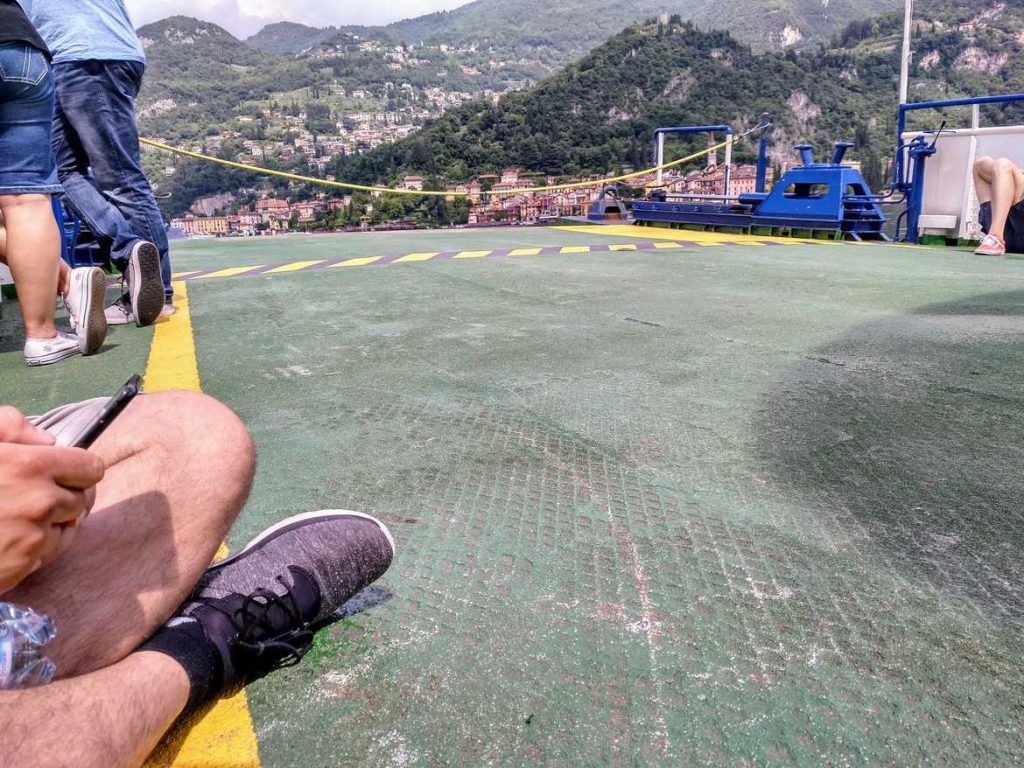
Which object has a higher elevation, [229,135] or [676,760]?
[229,135]

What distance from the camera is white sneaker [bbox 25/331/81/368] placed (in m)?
2.81

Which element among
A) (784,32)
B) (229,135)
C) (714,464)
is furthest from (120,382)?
(784,32)

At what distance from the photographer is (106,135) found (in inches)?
137

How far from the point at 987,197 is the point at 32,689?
711 centimetres

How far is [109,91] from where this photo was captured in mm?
3471

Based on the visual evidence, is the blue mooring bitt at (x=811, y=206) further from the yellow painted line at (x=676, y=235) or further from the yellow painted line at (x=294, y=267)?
the yellow painted line at (x=294, y=267)

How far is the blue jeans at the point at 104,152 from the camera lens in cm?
341

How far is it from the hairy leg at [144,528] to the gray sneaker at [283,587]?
0.06 metres

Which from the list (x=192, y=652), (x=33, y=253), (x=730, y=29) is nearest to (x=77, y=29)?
(x=33, y=253)

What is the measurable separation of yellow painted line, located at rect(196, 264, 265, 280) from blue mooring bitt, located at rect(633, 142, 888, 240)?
6.59 m

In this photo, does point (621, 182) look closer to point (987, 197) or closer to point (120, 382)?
point (987, 197)

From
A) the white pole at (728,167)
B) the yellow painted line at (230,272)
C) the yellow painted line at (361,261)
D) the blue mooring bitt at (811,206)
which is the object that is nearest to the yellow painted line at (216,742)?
the yellow painted line at (230,272)

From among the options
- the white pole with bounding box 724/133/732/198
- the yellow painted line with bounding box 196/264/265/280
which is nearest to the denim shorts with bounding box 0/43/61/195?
the yellow painted line with bounding box 196/264/265/280

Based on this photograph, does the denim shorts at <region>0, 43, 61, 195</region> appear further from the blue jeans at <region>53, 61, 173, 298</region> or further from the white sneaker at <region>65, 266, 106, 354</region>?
the blue jeans at <region>53, 61, 173, 298</region>
